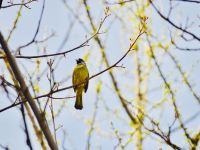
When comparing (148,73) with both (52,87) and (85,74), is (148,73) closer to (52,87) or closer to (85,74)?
(85,74)

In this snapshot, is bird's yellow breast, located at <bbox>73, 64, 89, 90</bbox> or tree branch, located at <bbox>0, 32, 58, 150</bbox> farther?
bird's yellow breast, located at <bbox>73, 64, 89, 90</bbox>

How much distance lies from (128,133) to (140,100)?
1.45 m

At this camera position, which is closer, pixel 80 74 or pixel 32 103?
pixel 32 103

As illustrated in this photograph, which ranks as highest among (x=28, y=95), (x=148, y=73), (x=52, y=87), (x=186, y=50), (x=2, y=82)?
(x=148, y=73)

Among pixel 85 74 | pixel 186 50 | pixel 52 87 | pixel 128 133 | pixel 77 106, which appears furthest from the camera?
pixel 128 133

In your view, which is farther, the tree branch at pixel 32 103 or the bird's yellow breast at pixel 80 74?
the bird's yellow breast at pixel 80 74

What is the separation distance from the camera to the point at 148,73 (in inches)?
276

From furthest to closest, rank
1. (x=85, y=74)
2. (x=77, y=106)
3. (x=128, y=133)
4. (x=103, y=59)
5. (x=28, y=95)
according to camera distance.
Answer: (x=103, y=59) → (x=128, y=133) → (x=85, y=74) → (x=77, y=106) → (x=28, y=95)

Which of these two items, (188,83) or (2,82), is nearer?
(2,82)

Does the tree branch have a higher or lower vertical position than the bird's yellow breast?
lower

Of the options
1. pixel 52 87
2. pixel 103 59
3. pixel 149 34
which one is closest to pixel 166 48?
pixel 149 34

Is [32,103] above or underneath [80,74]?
underneath

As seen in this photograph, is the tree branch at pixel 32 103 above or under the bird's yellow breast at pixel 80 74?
under

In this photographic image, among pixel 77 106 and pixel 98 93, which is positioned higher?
pixel 98 93
